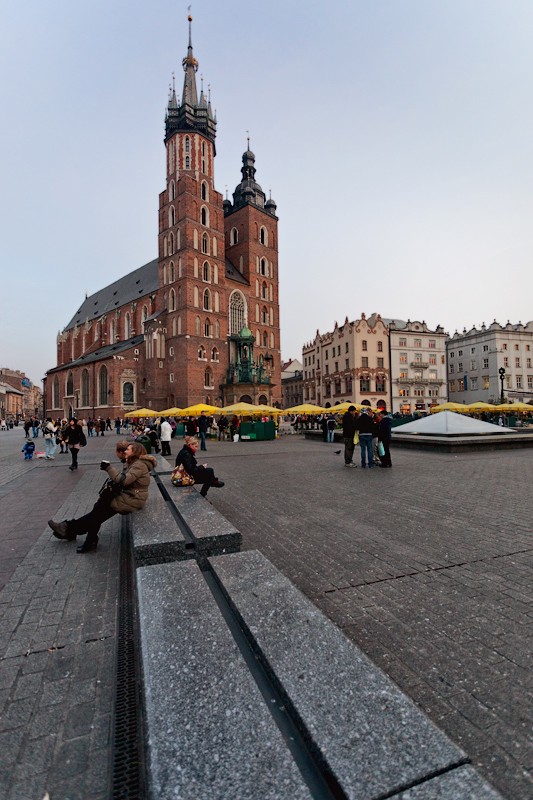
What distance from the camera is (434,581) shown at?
12.0ft

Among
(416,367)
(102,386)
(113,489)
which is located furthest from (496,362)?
(113,489)

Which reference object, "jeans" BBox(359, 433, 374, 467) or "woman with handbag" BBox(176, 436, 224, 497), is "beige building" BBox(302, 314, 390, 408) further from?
"woman with handbag" BBox(176, 436, 224, 497)

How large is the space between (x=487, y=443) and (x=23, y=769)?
1655cm

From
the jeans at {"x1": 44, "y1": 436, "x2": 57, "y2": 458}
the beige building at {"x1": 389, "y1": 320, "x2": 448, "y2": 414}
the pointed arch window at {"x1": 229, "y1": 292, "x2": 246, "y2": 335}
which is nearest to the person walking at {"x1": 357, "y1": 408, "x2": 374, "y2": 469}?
the jeans at {"x1": 44, "y1": 436, "x2": 57, "y2": 458}

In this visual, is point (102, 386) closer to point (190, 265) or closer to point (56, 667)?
point (190, 265)

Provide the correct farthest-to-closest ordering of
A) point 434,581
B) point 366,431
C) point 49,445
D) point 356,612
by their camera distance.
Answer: point 49,445, point 366,431, point 434,581, point 356,612

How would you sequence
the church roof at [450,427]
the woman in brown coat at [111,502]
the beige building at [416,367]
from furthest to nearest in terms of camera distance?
the beige building at [416,367], the church roof at [450,427], the woman in brown coat at [111,502]

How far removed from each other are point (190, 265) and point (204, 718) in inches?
1772

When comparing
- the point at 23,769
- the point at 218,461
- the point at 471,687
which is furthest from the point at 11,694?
the point at 218,461

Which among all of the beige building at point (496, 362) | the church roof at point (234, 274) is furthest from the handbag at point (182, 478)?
the beige building at point (496, 362)

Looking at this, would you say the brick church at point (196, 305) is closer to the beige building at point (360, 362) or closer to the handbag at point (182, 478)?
the beige building at point (360, 362)

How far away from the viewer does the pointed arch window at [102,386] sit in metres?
46.9

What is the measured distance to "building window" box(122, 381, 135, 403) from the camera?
4528 cm

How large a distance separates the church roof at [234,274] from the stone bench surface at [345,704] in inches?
1931
